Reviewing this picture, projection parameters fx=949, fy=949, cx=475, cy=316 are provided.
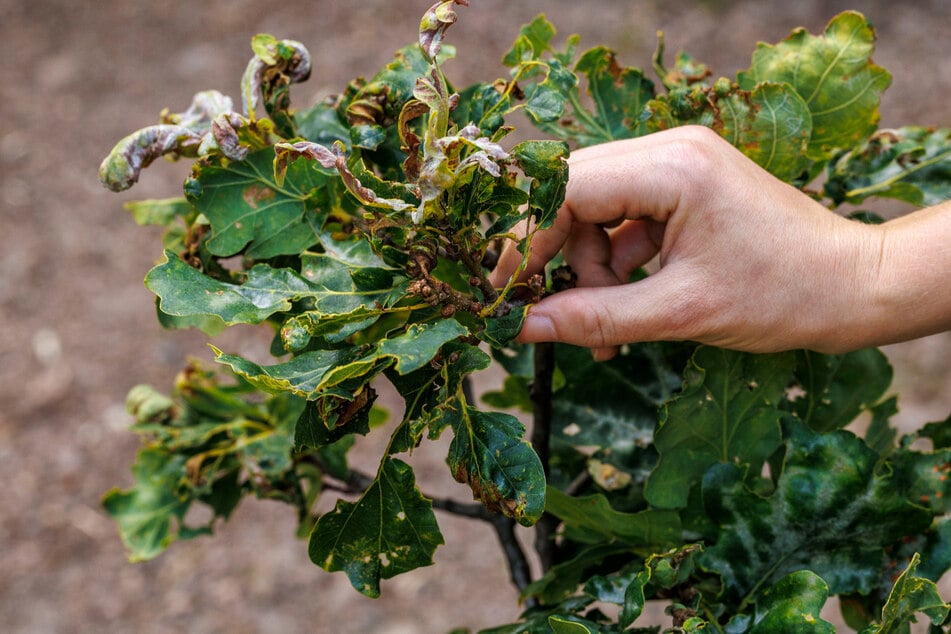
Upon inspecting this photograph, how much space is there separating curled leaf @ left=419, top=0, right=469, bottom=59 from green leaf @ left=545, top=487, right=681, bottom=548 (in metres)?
0.45

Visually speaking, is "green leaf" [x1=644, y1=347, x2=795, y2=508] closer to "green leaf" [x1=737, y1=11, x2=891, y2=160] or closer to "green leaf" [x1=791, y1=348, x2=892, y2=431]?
"green leaf" [x1=791, y1=348, x2=892, y2=431]

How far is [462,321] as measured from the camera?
0.88 meters

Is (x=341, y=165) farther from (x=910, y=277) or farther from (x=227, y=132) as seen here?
(x=910, y=277)

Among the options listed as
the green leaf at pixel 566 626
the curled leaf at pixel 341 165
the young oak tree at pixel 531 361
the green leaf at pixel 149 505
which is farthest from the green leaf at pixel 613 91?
the green leaf at pixel 149 505

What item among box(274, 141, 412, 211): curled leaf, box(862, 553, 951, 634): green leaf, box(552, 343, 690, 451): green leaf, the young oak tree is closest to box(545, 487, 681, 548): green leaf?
the young oak tree

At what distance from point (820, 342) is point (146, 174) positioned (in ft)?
10.7

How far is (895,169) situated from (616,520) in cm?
53

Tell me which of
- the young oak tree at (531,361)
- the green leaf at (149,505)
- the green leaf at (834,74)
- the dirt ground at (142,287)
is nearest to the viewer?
the young oak tree at (531,361)

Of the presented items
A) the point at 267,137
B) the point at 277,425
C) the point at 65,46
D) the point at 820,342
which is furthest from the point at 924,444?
the point at 65,46

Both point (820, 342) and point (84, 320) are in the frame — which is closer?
point (820, 342)

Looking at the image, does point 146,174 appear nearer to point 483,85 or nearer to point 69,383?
point 69,383

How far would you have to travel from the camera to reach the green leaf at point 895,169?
1101 mm

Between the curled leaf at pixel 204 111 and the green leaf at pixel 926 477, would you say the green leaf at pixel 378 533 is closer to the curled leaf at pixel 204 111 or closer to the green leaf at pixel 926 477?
the curled leaf at pixel 204 111

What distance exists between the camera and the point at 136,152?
0.89 metres
